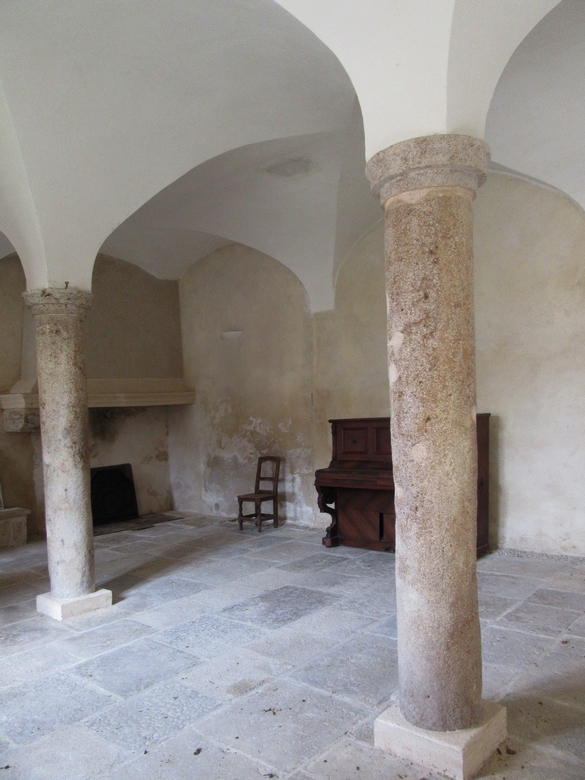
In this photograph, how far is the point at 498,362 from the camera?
5.86m

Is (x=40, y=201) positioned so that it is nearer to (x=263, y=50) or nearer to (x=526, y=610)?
(x=263, y=50)

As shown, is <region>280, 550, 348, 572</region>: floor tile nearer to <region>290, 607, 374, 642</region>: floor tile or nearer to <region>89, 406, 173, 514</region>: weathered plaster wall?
<region>290, 607, 374, 642</region>: floor tile

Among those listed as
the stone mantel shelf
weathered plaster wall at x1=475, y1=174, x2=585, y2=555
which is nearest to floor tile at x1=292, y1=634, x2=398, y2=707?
weathered plaster wall at x1=475, y1=174, x2=585, y2=555

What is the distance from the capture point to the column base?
4387mm

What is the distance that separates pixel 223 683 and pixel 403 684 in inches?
46.8

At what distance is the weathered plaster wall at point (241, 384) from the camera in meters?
7.54

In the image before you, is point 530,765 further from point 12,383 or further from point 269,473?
point 12,383

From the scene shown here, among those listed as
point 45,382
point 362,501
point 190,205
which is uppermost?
point 190,205

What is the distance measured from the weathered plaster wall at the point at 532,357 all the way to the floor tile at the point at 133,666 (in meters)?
3.52

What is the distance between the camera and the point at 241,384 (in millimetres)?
8195

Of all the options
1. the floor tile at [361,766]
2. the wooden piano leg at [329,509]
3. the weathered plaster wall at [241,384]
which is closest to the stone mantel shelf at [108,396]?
the weathered plaster wall at [241,384]

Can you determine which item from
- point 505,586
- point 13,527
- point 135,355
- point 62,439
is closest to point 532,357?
point 505,586

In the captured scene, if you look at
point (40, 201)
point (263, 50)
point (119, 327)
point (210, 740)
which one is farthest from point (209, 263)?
point (210, 740)

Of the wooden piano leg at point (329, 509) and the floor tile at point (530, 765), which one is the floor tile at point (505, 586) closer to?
the wooden piano leg at point (329, 509)
